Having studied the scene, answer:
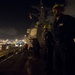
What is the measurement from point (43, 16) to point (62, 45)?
35.3 metres

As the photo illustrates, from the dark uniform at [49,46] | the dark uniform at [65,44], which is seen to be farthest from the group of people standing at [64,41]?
the dark uniform at [49,46]

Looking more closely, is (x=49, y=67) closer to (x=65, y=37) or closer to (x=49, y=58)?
(x=49, y=58)


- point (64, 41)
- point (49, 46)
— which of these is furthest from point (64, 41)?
point (49, 46)

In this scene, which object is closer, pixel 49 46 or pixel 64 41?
pixel 64 41

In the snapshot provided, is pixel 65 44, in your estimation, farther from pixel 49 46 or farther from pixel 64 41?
pixel 49 46

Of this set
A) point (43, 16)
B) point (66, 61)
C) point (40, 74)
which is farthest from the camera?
point (43, 16)

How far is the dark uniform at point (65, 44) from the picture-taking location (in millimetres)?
5141

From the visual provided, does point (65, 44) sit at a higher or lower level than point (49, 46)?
lower

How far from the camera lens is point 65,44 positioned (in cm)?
522

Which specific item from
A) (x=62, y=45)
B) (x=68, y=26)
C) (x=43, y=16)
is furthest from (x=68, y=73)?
(x=43, y=16)

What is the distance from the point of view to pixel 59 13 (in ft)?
17.7

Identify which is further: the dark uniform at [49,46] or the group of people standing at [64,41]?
the dark uniform at [49,46]

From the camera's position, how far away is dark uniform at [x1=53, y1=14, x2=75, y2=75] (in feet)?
16.9

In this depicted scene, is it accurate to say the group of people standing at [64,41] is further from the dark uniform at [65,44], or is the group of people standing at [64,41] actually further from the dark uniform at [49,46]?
the dark uniform at [49,46]
